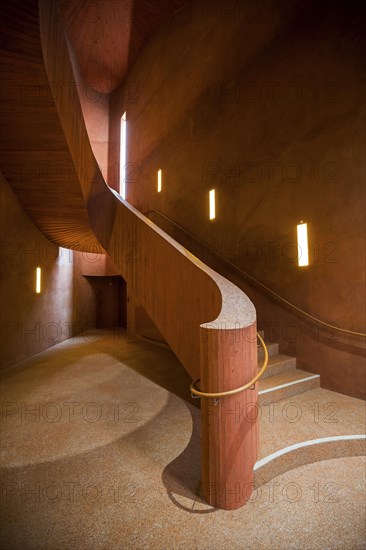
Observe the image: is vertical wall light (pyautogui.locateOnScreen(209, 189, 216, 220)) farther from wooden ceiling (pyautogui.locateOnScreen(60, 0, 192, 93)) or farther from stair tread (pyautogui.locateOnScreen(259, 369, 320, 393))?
wooden ceiling (pyautogui.locateOnScreen(60, 0, 192, 93))

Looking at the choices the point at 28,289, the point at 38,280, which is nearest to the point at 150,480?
the point at 28,289

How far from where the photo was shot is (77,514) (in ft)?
6.00

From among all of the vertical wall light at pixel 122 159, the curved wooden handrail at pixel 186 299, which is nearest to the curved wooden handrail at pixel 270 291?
the curved wooden handrail at pixel 186 299

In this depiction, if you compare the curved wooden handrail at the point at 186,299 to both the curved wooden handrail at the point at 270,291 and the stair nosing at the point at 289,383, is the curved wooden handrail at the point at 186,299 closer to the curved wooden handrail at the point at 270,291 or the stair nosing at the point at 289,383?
the stair nosing at the point at 289,383

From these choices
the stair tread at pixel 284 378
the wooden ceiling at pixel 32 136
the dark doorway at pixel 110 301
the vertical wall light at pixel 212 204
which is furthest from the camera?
the dark doorway at pixel 110 301

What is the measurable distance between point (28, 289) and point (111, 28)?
7.87 meters

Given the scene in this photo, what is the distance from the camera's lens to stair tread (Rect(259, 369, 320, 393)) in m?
3.02

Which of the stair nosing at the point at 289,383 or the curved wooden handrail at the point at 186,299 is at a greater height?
the curved wooden handrail at the point at 186,299

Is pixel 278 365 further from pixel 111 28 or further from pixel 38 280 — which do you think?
pixel 111 28

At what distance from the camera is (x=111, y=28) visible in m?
7.63

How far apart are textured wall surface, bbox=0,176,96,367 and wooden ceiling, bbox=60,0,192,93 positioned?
5.99m

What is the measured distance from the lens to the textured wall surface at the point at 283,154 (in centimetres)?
320

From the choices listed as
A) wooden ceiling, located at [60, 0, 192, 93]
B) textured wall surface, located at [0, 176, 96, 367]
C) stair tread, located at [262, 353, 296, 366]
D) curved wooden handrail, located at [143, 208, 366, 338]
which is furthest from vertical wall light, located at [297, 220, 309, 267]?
wooden ceiling, located at [60, 0, 192, 93]

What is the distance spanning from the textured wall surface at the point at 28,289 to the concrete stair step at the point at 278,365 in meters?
4.80
